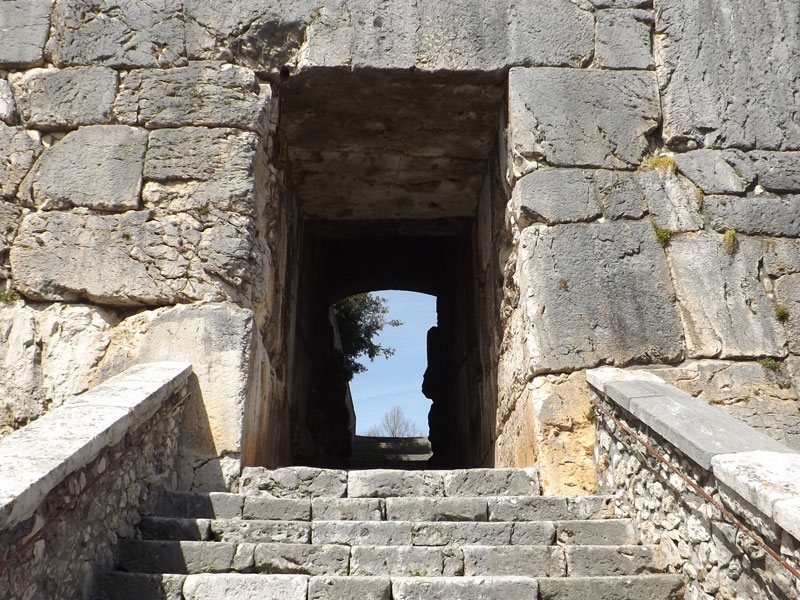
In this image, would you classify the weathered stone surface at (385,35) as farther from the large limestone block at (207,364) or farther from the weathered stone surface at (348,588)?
the weathered stone surface at (348,588)

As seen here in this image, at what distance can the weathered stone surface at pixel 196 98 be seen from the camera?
5176 millimetres

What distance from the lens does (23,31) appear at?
5.44m

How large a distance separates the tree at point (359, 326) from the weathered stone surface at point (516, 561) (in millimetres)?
10600

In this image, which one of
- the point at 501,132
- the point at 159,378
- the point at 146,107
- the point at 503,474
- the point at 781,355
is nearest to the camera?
the point at 159,378

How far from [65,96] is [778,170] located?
15.5ft

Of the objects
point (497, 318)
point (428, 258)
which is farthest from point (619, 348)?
point (428, 258)

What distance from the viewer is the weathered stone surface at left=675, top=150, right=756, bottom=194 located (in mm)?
5113

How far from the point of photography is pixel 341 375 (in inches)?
414

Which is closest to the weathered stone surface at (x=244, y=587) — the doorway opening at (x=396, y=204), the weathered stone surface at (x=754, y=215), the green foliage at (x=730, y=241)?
the doorway opening at (x=396, y=204)

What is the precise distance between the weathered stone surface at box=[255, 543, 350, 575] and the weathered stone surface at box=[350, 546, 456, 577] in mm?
57

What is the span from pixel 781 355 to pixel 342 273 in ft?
21.2

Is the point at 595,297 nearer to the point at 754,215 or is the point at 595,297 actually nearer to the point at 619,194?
the point at 619,194

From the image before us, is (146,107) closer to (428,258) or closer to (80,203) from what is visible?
(80,203)

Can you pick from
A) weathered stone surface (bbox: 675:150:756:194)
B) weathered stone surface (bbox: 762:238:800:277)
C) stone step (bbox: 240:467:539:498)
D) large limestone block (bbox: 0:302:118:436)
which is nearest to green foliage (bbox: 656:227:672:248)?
weathered stone surface (bbox: 675:150:756:194)
